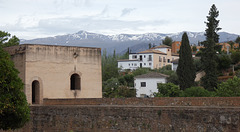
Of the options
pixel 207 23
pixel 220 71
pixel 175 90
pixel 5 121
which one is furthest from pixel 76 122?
pixel 220 71

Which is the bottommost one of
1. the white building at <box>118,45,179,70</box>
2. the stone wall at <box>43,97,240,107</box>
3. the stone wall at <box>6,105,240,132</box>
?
the stone wall at <box>6,105,240,132</box>

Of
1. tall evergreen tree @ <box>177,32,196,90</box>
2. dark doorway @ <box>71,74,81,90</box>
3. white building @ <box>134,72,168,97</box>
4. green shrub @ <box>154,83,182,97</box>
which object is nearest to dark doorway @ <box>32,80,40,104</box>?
dark doorway @ <box>71,74,81,90</box>

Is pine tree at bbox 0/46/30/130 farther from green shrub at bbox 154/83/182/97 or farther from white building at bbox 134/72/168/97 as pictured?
white building at bbox 134/72/168/97

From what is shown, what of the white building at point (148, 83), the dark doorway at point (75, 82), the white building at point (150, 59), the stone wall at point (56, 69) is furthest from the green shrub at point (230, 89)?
→ the white building at point (150, 59)

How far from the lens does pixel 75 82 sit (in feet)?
74.1

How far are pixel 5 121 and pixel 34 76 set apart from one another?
756 centimetres

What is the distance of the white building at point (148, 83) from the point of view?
5081cm

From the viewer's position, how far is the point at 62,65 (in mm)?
21562

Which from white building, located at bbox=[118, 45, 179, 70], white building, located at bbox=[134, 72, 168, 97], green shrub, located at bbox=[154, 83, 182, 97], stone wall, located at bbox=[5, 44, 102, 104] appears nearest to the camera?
stone wall, located at bbox=[5, 44, 102, 104]

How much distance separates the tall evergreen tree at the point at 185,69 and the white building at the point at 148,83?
6.69 metres

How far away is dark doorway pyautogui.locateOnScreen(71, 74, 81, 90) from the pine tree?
904 centimetres

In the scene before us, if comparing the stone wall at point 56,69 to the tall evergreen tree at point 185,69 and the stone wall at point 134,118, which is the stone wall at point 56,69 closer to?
the stone wall at point 134,118

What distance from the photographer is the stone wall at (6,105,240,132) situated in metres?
12.1

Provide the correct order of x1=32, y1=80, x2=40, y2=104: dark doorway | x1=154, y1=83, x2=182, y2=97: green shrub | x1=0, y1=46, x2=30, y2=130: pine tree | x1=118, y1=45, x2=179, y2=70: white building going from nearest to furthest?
1. x1=0, y1=46, x2=30, y2=130: pine tree
2. x1=32, y1=80, x2=40, y2=104: dark doorway
3. x1=154, y1=83, x2=182, y2=97: green shrub
4. x1=118, y1=45, x2=179, y2=70: white building
